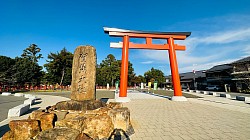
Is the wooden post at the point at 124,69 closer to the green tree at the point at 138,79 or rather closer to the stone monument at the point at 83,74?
the stone monument at the point at 83,74

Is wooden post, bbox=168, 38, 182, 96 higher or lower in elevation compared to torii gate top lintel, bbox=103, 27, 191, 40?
lower

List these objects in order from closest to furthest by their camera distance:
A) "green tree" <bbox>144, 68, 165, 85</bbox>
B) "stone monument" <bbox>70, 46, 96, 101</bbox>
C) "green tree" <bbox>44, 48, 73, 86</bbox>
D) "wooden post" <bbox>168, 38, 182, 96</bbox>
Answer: "stone monument" <bbox>70, 46, 96, 101</bbox>, "wooden post" <bbox>168, 38, 182, 96</bbox>, "green tree" <bbox>44, 48, 73, 86</bbox>, "green tree" <bbox>144, 68, 165, 85</bbox>

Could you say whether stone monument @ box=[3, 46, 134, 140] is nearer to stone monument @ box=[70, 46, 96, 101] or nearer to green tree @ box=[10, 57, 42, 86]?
stone monument @ box=[70, 46, 96, 101]

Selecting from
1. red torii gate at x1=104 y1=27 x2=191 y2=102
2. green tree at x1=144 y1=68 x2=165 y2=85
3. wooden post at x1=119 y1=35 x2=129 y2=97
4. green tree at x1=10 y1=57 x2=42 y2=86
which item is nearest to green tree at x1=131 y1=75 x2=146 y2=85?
green tree at x1=144 y1=68 x2=165 y2=85

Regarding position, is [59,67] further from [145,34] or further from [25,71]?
[145,34]

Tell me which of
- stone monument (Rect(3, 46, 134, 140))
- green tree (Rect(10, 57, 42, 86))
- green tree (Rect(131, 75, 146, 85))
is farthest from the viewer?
green tree (Rect(131, 75, 146, 85))

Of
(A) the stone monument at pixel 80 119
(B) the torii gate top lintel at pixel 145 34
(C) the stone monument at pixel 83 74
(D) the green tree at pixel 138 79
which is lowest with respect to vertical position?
(A) the stone monument at pixel 80 119

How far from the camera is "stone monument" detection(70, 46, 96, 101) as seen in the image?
476 centimetres

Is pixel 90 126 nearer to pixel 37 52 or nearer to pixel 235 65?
pixel 235 65

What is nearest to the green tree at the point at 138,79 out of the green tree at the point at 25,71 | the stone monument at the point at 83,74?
the green tree at the point at 25,71

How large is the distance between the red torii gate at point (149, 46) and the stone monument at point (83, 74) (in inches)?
257

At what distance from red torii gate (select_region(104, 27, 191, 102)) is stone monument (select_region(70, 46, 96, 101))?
652 cm

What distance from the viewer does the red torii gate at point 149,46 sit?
11429 millimetres

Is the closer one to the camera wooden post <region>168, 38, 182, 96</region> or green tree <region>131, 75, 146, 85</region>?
wooden post <region>168, 38, 182, 96</region>
